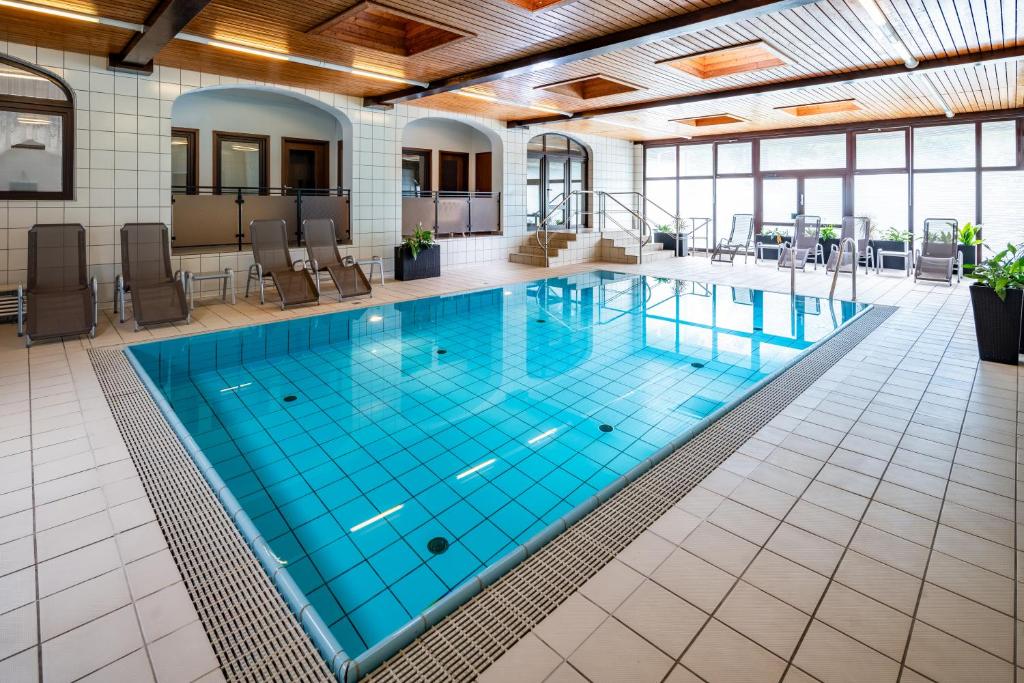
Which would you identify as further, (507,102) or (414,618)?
(507,102)

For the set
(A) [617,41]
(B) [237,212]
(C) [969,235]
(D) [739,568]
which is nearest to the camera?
(D) [739,568]

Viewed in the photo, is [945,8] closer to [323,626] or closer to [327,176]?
[323,626]

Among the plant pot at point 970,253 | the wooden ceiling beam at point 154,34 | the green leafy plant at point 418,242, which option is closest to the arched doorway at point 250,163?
the green leafy plant at point 418,242

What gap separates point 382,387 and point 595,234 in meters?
8.47

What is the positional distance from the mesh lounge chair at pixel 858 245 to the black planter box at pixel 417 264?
273 inches

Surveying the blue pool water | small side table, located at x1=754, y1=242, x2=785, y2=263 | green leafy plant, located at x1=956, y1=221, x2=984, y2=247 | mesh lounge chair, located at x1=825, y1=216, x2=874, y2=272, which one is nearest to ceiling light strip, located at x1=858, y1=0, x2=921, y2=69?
the blue pool water

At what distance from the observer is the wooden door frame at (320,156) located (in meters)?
9.76

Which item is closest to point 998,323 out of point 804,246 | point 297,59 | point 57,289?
point 804,246

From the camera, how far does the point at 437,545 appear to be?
96.5 inches

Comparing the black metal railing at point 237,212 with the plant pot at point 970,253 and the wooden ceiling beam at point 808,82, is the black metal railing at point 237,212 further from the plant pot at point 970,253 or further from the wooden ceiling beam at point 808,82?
the plant pot at point 970,253

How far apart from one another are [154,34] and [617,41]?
4.12 metres

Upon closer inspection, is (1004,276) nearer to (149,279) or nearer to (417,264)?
(417,264)

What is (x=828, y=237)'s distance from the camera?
1102 cm

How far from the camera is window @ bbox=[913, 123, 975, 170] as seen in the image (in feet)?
32.2
